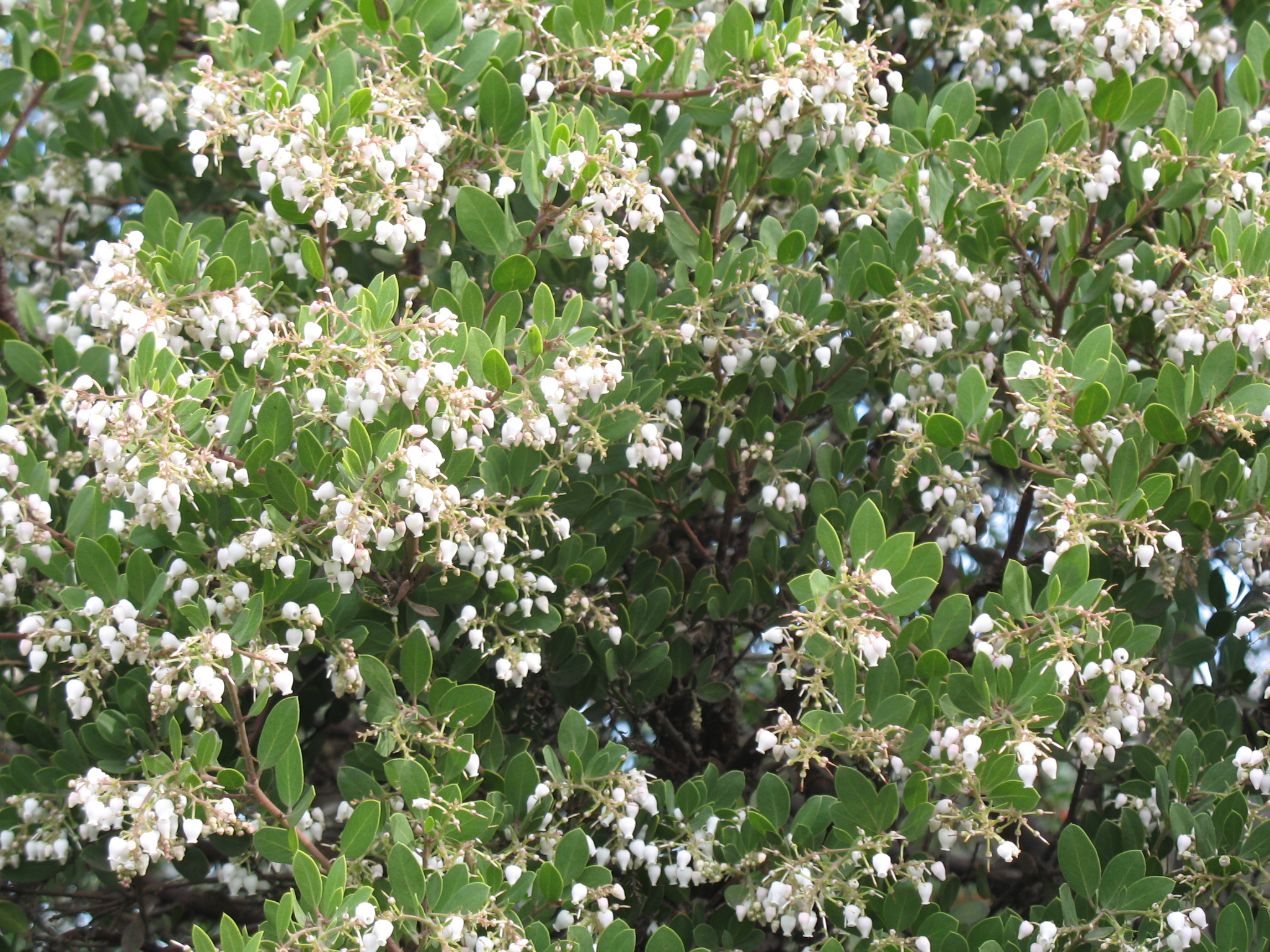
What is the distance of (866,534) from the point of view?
259 centimetres

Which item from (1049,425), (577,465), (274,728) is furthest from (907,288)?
(274,728)

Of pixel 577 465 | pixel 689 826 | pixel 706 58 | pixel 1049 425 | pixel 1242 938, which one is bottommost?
pixel 689 826

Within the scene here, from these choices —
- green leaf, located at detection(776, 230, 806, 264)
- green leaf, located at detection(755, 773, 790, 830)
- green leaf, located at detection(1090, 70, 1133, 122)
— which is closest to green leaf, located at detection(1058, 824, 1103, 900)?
green leaf, located at detection(755, 773, 790, 830)

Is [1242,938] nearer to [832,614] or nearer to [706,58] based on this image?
[832,614]

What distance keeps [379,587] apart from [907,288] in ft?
5.43

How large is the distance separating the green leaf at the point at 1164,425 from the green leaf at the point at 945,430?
0.43 m

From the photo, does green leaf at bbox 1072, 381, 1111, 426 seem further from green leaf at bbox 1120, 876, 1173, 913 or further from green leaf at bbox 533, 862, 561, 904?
green leaf at bbox 533, 862, 561, 904

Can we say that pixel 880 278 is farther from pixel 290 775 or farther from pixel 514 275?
pixel 290 775

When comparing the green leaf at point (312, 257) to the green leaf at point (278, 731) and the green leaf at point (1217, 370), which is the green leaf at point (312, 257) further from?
the green leaf at point (1217, 370)

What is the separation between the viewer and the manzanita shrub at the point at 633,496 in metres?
2.61

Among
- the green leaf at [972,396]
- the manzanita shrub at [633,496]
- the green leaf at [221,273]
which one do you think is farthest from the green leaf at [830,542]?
the green leaf at [221,273]

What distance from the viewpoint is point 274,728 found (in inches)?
103

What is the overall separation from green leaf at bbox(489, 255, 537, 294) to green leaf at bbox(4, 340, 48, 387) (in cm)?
132

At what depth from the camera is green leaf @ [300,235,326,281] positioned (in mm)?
2844
